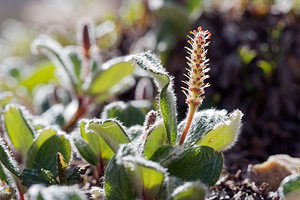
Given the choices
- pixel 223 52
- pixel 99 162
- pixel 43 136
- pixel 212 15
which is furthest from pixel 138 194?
pixel 212 15

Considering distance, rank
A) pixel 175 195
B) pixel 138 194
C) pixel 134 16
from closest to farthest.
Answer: pixel 175 195
pixel 138 194
pixel 134 16

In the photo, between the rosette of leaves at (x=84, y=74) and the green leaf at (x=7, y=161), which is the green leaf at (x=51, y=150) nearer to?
the green leaf at (x=7, y=161)

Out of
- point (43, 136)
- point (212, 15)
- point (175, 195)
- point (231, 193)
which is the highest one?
point (212, 15)

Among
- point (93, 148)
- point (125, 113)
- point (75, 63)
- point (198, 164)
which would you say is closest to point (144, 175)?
point (198, 164)

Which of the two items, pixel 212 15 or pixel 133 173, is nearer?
pixel 133 173

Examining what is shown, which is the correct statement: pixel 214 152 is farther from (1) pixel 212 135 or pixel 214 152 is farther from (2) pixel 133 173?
(2) pixel 133 173

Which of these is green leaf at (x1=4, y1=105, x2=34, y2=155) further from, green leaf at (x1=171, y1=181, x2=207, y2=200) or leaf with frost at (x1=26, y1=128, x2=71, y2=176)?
green leaf at (x1=171, y1=181, x2=207, y2=200)

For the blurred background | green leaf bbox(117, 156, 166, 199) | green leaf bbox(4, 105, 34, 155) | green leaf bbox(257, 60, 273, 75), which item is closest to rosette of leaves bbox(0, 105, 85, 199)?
green leaf bbox(4, 105, 34, 155)
